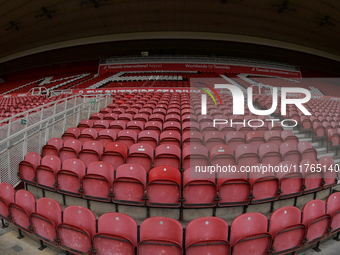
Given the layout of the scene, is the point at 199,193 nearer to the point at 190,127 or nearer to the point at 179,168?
the point at 179,168

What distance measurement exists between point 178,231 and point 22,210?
1.79 metres

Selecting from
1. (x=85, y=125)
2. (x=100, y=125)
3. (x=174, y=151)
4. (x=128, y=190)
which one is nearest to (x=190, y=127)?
(x=174, y=151)

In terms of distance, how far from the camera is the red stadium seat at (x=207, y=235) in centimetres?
191

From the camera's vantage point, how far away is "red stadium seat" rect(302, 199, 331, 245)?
87.9 inches

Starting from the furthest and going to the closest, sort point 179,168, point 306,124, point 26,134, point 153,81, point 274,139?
point 153,81, point 306,124, point 274,139, point 26,134, point 179,168

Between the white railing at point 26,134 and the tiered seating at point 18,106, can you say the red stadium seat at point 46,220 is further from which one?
the tiered seating at point 18,106

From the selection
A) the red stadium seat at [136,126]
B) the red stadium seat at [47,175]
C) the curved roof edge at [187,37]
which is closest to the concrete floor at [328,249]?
the red stadium seat at [47,175]

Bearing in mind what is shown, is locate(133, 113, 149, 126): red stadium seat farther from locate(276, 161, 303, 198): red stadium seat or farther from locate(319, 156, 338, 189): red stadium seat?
locate(319, 156, 338, 189): red stadium seat

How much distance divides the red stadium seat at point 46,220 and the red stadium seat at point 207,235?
4.63ft

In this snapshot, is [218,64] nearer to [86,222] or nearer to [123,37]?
[123,37]

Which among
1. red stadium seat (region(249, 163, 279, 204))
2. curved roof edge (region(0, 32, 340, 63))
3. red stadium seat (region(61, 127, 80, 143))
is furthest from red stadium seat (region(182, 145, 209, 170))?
curved roof edge (region(0, 32, 340, 63))

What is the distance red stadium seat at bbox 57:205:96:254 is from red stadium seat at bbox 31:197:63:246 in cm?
10

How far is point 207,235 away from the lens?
203cm

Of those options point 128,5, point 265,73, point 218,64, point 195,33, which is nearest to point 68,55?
point 128,5
